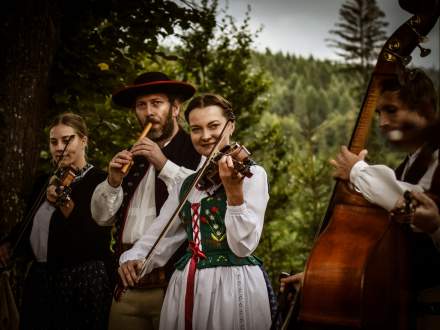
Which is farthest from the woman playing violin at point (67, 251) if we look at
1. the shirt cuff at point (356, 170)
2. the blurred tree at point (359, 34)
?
the blurred tree at point (359, 34)

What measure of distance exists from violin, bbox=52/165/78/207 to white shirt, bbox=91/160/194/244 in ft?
0.75

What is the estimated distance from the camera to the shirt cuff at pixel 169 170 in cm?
354

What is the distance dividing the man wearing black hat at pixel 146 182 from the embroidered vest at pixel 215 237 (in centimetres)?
47

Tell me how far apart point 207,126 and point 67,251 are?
4.21 ft

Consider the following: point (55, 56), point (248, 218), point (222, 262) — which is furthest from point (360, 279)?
point (55, 56)

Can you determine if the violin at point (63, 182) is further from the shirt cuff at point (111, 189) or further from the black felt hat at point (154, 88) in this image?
the black felt hat at point (154, 88)

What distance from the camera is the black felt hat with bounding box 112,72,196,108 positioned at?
12.7 feet

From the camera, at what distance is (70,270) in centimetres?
365

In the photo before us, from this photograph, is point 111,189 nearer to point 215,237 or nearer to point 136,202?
point 136,202

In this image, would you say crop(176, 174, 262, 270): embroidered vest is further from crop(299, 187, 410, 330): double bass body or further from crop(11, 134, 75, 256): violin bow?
crop(11, 134, 75, 256): violin bow

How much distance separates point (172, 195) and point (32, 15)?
2.33 metres

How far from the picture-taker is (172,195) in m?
3.31

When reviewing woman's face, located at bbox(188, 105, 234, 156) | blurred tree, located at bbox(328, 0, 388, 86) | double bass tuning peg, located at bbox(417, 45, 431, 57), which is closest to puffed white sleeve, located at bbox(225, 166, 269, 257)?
woman's face, located at bbox(188, 105, 234, 156)

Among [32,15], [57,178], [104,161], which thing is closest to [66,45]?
[32,15]
